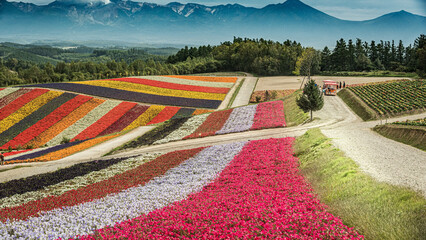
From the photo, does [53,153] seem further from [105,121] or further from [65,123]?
[105,121]

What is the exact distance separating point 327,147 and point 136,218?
1447cm

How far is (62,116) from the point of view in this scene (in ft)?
173

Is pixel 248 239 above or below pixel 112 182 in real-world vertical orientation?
above

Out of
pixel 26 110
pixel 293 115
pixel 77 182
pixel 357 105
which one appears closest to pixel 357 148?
pixel 77 182

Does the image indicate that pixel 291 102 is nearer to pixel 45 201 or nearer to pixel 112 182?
pixel 112 182

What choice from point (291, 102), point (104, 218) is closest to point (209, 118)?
point (291, 102)

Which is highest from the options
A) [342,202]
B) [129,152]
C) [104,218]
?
[342,202]

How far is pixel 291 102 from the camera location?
1992 inches

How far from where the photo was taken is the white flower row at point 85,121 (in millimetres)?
45800

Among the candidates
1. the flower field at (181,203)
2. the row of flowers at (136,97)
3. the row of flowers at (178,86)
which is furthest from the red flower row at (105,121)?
the flower field at (181,203)

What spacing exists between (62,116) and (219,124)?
29364 mm

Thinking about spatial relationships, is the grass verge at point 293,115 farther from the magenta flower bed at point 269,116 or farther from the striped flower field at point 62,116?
the striped flower field at point 62,116

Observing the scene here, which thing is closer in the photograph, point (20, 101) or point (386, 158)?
point (386, 158)

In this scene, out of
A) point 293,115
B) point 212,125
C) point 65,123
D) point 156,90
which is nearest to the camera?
point 293,115
